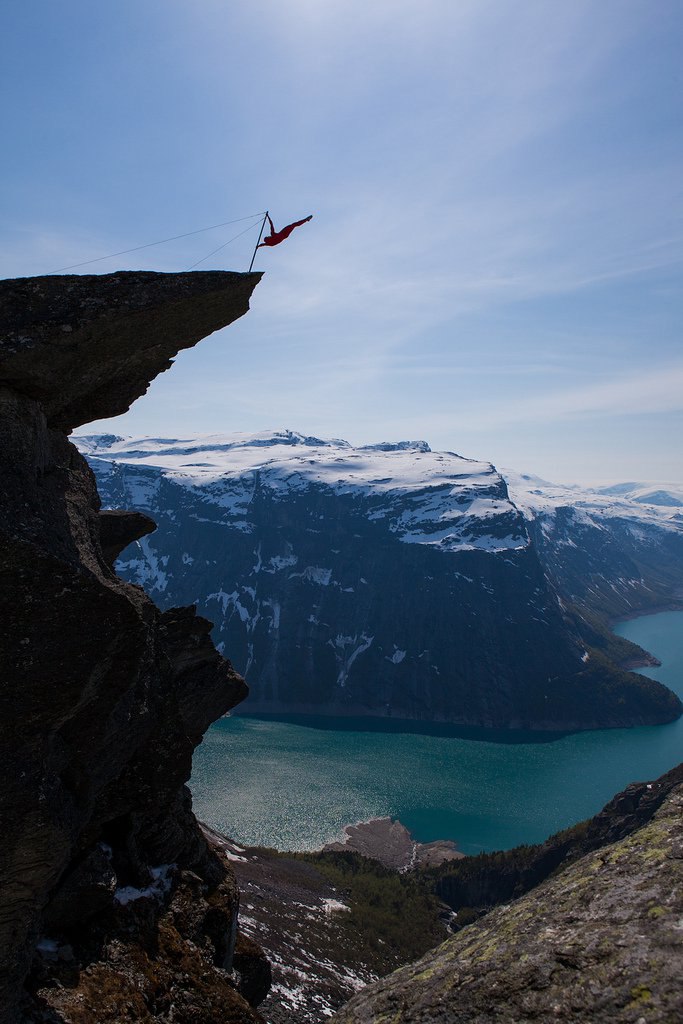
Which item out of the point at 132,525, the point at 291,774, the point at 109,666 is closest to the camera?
the point at 109,666

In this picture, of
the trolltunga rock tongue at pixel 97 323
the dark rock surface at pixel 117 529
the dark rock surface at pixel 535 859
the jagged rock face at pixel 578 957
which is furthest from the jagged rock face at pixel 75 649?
the dark rock surface at pixel 535 859

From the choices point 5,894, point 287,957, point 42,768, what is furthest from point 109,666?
point 287,957

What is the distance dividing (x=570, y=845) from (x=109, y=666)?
10602 centimetres

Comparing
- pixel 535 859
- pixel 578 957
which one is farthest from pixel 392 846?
pixel 578 957

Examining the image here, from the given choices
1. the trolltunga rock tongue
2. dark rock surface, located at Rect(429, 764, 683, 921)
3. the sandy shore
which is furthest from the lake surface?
the trolltunga rock tongue

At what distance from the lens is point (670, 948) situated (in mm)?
5402

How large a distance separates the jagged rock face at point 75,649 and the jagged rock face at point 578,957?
936 centimetres

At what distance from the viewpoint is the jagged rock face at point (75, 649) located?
14.0m

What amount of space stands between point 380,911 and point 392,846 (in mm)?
36052

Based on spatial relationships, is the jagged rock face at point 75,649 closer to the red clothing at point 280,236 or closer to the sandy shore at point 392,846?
the red clothing at point 280,236

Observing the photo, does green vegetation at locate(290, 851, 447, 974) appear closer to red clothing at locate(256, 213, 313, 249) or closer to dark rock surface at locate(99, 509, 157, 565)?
dark rock surface at locate(99, 509, 157, 565)

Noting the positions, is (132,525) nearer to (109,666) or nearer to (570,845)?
(109,666)

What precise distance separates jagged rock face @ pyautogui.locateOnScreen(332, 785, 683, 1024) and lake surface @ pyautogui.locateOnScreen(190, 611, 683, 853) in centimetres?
12254

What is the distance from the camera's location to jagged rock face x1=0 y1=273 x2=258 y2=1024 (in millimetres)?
14008
